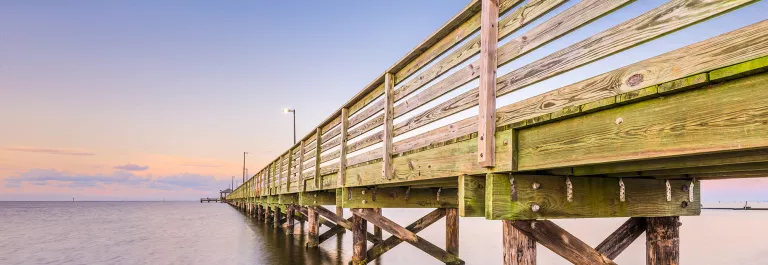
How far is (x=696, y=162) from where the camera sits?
3014mm

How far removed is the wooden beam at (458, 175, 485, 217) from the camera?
403 centimetres

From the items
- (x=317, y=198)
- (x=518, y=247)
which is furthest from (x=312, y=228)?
(x=518, y=247)

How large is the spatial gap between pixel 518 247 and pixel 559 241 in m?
0.34

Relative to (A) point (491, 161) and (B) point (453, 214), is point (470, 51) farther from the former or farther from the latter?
(B) point (453, 214)

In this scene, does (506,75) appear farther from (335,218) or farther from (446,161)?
(335,218)

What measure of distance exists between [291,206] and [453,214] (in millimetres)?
8368

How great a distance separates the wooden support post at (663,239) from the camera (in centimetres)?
474

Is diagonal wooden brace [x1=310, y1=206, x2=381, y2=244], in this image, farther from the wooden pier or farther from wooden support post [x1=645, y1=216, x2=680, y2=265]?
wooden support post [x1=645, y1=216, x2=680, y2=265]

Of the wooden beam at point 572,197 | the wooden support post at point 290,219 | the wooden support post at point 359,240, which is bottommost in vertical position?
the wooden support post at point 290,219

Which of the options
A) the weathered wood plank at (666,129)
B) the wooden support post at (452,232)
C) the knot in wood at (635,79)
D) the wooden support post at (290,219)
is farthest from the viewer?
the wooden support post at (290,219)

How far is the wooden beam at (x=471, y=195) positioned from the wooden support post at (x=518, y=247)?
1.29ft

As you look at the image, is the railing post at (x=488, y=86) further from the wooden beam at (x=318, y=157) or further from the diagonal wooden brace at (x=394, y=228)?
the wooden beam at (x=318, y=157)

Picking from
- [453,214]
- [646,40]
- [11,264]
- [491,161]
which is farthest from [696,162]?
[11,264]

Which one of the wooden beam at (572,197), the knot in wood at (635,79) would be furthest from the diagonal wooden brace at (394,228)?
the knot in wood at (635,79)
